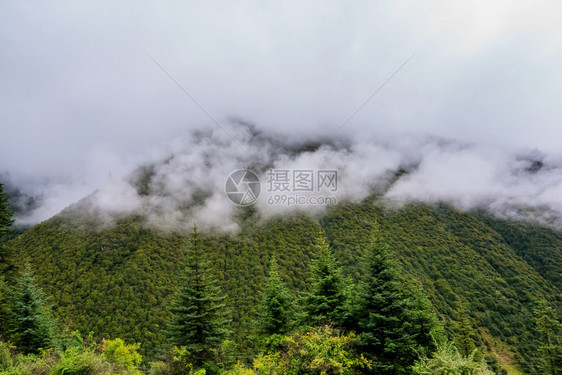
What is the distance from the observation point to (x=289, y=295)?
19.2 meters

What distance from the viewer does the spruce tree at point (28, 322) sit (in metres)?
16.3

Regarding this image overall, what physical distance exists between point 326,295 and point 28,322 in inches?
673

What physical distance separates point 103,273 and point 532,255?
146619 millimetres

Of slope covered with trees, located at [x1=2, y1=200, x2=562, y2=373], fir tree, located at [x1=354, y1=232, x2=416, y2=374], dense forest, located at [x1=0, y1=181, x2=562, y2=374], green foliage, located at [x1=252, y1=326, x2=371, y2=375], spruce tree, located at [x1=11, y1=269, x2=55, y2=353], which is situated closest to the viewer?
green foliage, located at [x1=252, y1=326, x2=371, y2=375]

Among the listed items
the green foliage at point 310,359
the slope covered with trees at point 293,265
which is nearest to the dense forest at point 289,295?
the green foliage at point 310,359

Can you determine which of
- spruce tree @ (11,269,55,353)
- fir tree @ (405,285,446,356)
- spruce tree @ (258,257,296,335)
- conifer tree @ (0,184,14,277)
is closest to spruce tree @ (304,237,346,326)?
spruce tree @ (258,257,296,335)

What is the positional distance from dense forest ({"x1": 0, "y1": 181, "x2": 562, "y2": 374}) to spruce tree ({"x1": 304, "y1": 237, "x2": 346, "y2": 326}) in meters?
0.08

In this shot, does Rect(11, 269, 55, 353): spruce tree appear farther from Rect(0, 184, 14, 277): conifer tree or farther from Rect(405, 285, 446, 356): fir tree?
Rect(405, 285, 446, 356): fir tree

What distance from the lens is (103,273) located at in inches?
3184

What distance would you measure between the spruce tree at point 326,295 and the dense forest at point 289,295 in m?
0.08

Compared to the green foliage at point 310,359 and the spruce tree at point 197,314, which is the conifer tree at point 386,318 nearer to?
the green foliage at point 310,359

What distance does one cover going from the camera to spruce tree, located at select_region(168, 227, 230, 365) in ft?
53.8

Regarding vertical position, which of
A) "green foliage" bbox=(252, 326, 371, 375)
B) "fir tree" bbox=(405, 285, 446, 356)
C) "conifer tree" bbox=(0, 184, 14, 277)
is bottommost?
"green foliage" bbox=(252, 326, 371, 375)

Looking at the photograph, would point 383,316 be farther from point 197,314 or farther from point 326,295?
point 197,314
